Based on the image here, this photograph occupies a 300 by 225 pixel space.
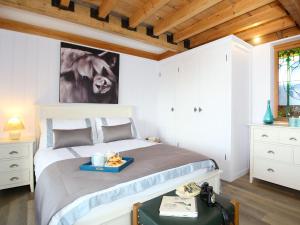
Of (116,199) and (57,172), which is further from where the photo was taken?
(57,172)

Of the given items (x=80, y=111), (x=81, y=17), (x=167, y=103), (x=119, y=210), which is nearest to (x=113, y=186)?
(x=119, y=210)

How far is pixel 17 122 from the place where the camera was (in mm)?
2375

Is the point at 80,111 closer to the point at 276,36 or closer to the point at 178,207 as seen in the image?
the point at 178,207

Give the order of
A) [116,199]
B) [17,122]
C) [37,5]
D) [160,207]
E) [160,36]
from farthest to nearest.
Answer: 1. [160,36]
2. [17,122]
3. [37,5]
4. [116,199]
5. [160,207]

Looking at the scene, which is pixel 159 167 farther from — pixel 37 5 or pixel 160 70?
pixel 160 70

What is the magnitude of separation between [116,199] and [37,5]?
222 cm

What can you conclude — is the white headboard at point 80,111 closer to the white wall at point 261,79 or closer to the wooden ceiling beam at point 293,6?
the white wall at point 261,79

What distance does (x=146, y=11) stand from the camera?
2.27 m

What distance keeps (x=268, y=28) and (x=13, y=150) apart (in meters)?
3.92

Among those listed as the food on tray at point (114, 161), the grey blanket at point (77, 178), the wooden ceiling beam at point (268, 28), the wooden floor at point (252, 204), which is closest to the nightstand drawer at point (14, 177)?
the wooden floor at point (252, 204)

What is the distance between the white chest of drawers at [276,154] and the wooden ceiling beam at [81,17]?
219cm

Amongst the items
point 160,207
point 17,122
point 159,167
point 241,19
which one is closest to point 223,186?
point 159,167

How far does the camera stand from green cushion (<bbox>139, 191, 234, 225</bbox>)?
105cm

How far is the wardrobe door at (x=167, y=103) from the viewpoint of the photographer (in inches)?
145
